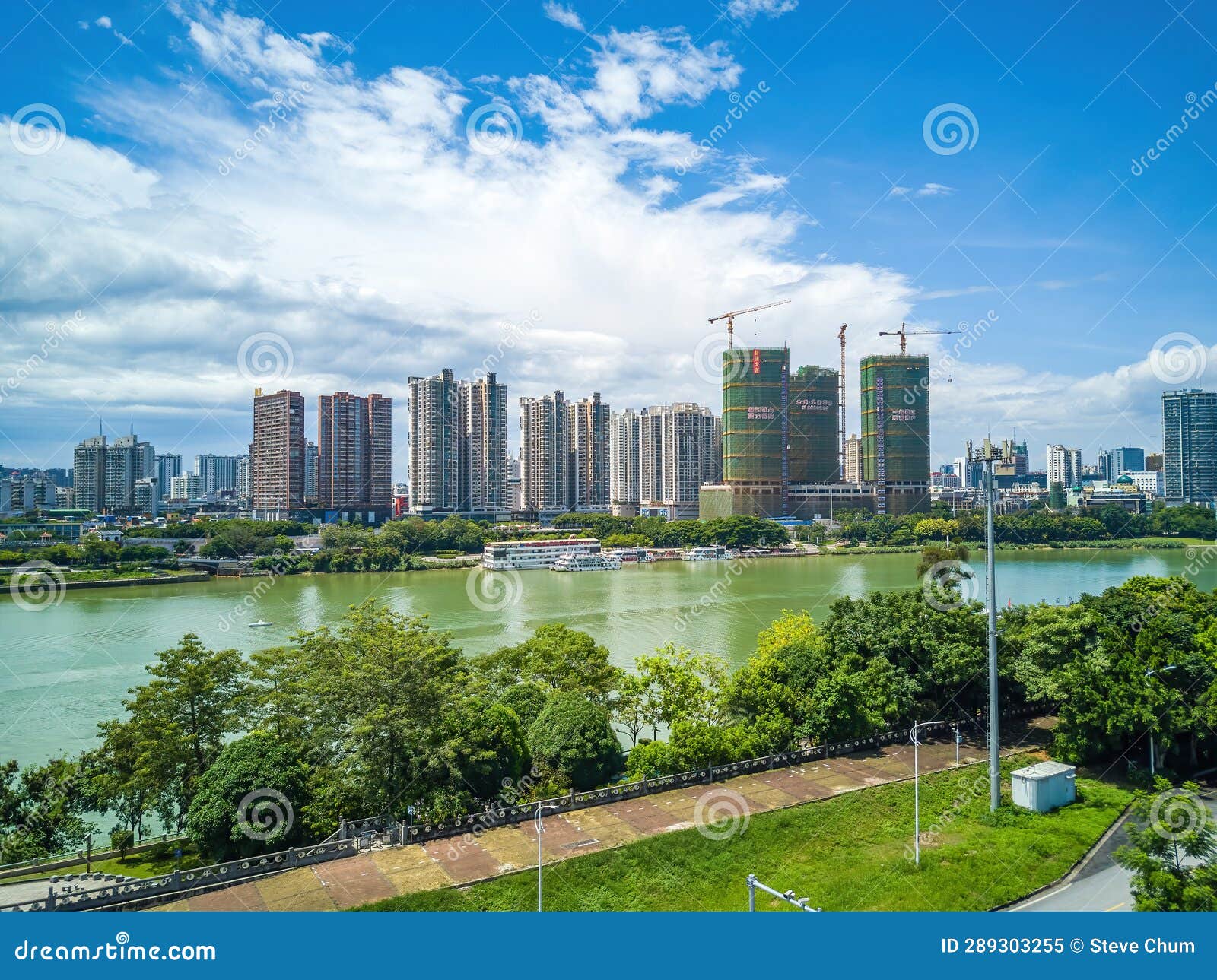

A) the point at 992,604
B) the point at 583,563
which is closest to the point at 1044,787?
the point at 992,604

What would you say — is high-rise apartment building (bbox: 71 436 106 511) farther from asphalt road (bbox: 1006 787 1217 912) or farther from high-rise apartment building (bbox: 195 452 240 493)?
asphalt road (bbox: 1006 787 1217 912)

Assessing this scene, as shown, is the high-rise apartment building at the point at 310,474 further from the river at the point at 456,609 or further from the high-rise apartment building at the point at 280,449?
the river at the point at 456,609

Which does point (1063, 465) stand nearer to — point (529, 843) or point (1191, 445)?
point (1191, 445)

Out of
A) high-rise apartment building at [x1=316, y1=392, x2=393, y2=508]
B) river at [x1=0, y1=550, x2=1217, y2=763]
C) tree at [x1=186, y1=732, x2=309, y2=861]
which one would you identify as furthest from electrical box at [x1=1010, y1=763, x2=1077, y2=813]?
high-rise apartment building at [x1=316, y1=392, x2=393, y2=508]

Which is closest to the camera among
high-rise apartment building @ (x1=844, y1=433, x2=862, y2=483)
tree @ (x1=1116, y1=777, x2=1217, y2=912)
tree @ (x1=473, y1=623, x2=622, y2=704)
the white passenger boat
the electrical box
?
tree @ (x1=1116, y1=777, x2=1217, y2=912)

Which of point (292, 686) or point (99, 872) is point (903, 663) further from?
point (99, 872)

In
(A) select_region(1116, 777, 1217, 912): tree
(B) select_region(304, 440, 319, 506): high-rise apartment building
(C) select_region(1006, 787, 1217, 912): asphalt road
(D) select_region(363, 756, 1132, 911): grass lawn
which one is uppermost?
(B) select_region(304, 440, 319, 506): high-rise apartment building

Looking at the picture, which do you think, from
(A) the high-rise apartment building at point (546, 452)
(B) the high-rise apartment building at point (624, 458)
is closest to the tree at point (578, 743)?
(A) the high-rise apartment building at point (546, 452)
